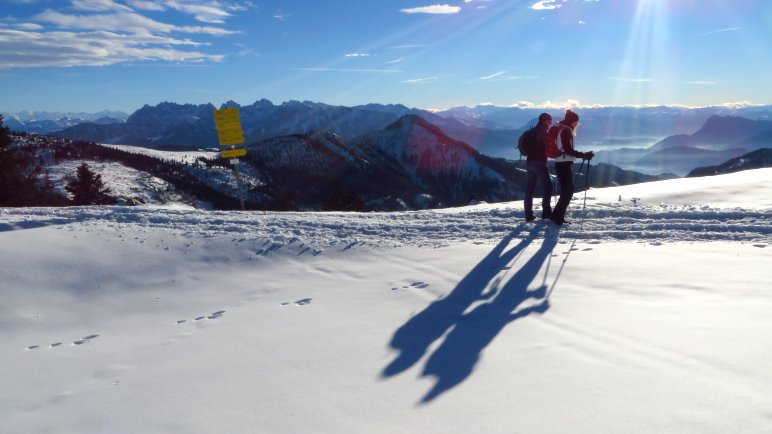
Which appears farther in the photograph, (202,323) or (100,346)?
(202,323)

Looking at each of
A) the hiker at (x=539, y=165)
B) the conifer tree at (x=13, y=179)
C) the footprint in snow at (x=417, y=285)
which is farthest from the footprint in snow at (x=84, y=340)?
the conifer tree at (x=13, y=179)

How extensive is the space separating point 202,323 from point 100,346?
40.6 inches

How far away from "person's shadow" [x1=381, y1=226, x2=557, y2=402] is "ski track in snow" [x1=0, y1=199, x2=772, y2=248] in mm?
2093

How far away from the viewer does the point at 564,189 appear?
1028 centimetres

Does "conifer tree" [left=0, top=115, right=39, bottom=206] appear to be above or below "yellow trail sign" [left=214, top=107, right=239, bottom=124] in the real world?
below

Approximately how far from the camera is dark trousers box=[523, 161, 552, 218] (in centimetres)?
1056

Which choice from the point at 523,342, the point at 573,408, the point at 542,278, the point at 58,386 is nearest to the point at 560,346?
the point at 523,342

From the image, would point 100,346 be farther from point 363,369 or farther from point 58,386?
point 363,369

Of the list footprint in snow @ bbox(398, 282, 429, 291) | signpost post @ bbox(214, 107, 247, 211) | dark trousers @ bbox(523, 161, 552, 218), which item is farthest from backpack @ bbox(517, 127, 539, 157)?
signpost post @ bbox(214, 107, 247, 211)

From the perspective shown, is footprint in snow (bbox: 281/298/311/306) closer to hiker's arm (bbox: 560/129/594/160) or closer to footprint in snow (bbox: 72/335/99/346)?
footprint in snow (bbox: 72/335/99/346)

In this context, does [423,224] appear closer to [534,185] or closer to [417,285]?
[534,185]

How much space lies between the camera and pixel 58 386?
423 cm

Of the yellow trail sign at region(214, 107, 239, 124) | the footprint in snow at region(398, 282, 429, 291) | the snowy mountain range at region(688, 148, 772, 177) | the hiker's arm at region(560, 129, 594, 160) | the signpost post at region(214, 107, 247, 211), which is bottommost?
the footprint in snow at region(398, 282, 429, 291)

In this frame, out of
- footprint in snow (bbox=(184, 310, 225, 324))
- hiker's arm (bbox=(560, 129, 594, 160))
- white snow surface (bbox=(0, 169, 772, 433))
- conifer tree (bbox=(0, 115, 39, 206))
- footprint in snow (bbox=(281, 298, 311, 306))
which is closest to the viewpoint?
white snow surface (bbox=(0, 169, 772, 433))
